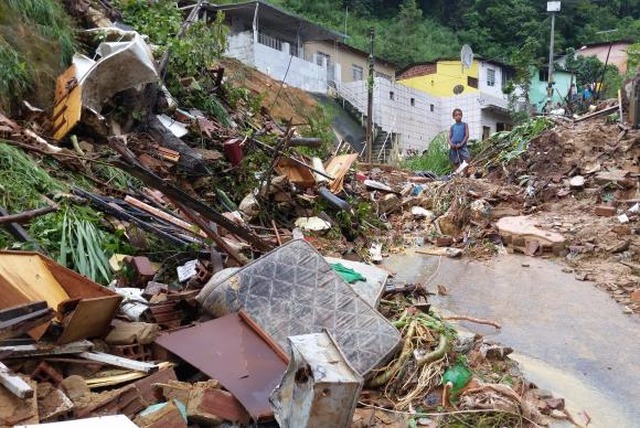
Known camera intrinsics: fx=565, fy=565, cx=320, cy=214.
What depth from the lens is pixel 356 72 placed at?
26797 mm

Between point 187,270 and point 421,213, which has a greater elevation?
point 187,270

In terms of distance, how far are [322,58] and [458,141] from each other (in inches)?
586

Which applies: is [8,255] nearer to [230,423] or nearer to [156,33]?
[230,423]

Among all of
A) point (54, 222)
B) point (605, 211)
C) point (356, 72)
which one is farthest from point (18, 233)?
point (356, 72)

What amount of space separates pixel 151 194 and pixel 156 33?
4.07m

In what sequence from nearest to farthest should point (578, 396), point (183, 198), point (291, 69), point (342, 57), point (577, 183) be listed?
point (578, 396)
point (183, 198)
point (577, 183)
point (291, 69)
point (342, 57)

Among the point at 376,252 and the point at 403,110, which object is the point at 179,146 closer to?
the point at 376,252

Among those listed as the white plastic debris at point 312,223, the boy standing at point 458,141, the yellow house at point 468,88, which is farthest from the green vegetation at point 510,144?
the yellow house at point 468,88

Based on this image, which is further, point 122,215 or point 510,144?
point 510,144

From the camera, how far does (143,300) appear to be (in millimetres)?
3352

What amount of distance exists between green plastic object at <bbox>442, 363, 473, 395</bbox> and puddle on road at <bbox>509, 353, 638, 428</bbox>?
1.62 ft

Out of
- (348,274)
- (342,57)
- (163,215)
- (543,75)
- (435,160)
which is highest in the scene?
(163,215)

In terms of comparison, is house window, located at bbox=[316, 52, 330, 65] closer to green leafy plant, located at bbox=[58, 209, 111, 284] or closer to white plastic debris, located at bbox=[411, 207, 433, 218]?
white plastic debris, located at bbox=[411, 207, 433, 218]

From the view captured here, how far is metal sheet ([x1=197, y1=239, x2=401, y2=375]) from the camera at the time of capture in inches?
126
